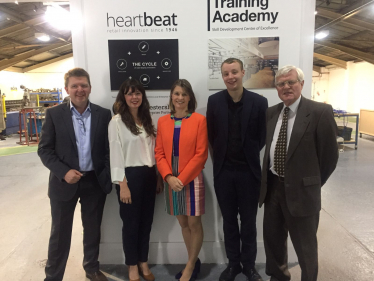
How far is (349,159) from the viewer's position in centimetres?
597

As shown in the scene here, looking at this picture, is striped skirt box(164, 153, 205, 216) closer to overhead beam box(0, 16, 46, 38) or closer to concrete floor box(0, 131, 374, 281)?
concrete floor box(0, 131, 374, 281)

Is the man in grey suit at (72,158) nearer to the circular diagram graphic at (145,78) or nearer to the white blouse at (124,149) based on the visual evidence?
the white blouse at (124,149)

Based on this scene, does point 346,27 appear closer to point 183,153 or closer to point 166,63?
point 166,63

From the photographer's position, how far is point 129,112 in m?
1.93

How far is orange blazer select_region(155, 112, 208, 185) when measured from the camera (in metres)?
1.84

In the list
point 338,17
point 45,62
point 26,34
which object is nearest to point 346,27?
point 338,17

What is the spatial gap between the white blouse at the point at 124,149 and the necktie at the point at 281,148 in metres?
0.87

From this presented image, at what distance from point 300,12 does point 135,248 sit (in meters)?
2.22

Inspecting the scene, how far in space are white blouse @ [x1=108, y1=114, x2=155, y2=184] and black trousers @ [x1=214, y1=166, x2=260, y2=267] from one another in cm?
56

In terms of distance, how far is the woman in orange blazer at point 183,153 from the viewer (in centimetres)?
184

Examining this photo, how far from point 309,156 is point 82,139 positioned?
57.8 inches

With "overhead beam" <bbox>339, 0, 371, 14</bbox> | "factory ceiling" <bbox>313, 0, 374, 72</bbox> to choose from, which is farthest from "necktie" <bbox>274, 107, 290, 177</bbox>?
"overhead beam" <bbox>339, 0, 371, 14</bbox>

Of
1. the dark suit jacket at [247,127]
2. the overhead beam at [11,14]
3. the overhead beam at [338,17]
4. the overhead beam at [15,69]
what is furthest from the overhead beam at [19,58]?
the dark suit jacket at [247,127]

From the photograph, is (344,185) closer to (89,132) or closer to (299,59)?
(299,59)
